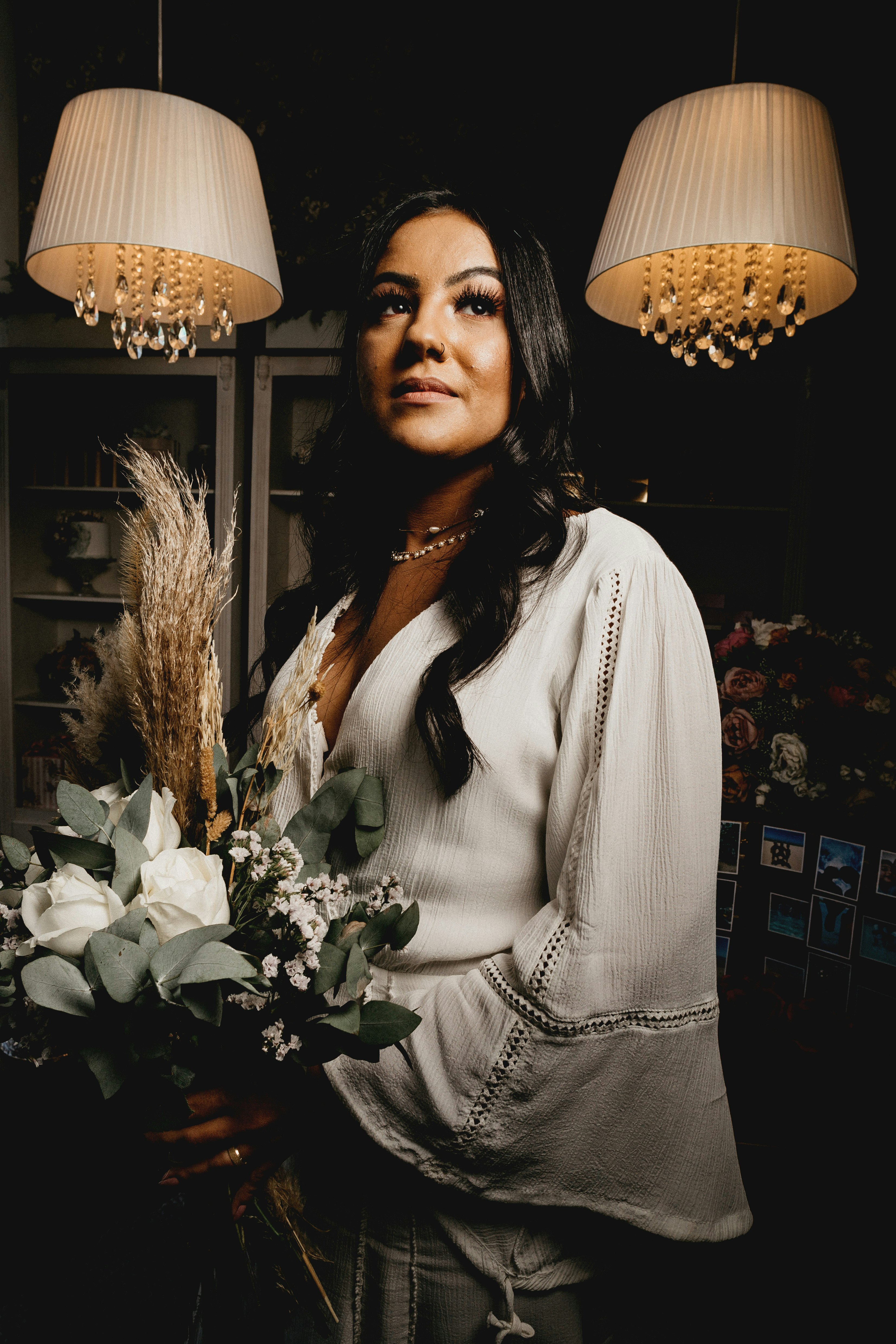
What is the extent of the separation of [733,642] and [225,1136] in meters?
1.67

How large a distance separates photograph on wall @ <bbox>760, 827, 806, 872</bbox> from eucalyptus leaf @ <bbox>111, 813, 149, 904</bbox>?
5.07 ft

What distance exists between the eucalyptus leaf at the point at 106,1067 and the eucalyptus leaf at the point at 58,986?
28mm

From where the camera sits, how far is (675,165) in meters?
1.52

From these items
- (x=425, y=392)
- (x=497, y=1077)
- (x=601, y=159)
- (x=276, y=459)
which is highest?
(x=601, y=159)

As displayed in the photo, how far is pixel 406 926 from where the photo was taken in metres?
0.79

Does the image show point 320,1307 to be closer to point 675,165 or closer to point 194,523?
point 194,523

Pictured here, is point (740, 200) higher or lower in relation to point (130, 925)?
higher

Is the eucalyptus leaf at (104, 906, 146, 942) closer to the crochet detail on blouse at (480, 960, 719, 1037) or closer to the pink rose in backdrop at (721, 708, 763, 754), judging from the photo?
the crochet detail on blouse at (480, 960, 719, 1037)

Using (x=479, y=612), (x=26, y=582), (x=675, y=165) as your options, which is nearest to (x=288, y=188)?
(x=26, y=582)

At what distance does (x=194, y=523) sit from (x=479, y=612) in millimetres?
323

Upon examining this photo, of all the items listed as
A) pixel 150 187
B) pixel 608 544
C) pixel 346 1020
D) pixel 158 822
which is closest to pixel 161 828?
pixel 158 822

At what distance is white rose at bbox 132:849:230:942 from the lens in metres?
0.65

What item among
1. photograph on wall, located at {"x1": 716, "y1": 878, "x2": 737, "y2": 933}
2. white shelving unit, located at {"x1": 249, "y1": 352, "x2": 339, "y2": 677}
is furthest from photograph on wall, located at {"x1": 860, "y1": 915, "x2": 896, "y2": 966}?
white shelving unit, located at {"x1": 249, "y1": 352, "x2": 339, "y2": 677}

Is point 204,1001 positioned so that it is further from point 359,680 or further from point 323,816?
point 359,680
